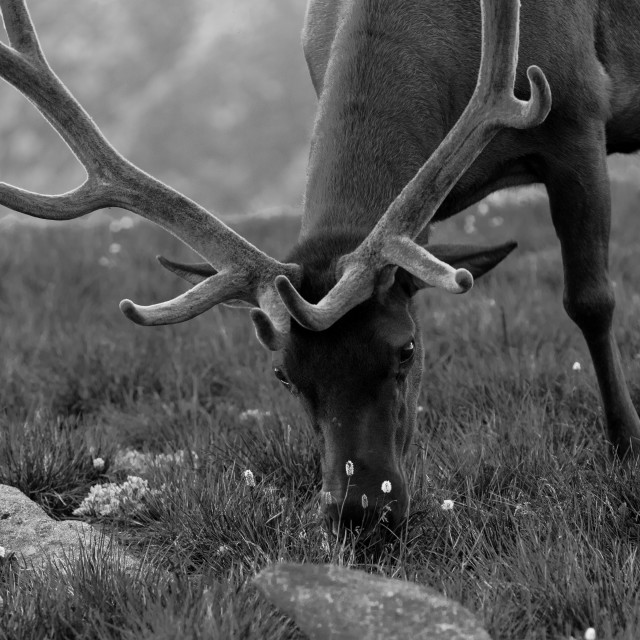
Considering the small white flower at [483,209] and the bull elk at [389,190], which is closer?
the bull elk at [389,190]

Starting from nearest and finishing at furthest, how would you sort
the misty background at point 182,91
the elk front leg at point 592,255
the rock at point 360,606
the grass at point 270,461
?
the rock at point 360,606 → the grass at point 270,461 → the elk front leg at point 592,255 → the misty background at point 182,91

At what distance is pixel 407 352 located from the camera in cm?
385

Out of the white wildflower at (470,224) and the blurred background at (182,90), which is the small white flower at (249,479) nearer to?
the white wildflower at (470,224)

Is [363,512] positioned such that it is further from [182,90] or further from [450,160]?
[182,90]

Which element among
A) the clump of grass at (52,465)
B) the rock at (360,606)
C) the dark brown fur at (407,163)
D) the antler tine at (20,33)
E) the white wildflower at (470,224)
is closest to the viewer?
the rock at (360,606)

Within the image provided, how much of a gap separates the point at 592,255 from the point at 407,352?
1429 millimetres

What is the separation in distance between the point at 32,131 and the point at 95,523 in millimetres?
42796

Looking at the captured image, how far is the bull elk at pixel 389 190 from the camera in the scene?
369 centimetres

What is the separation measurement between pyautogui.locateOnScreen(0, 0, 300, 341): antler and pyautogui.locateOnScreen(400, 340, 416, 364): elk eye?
0.42m

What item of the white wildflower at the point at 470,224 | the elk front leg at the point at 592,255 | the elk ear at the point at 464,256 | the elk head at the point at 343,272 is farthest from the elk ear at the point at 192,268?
the white wildflower at the point at 470,224

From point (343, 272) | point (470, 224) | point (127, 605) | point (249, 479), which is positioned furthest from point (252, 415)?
point (470, 224)

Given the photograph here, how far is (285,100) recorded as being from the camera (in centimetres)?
4506

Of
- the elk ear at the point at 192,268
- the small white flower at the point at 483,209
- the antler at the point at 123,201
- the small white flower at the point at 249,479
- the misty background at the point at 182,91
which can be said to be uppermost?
the misty background at the point at 182,91

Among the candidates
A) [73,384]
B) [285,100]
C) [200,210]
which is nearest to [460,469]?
[200,210]
